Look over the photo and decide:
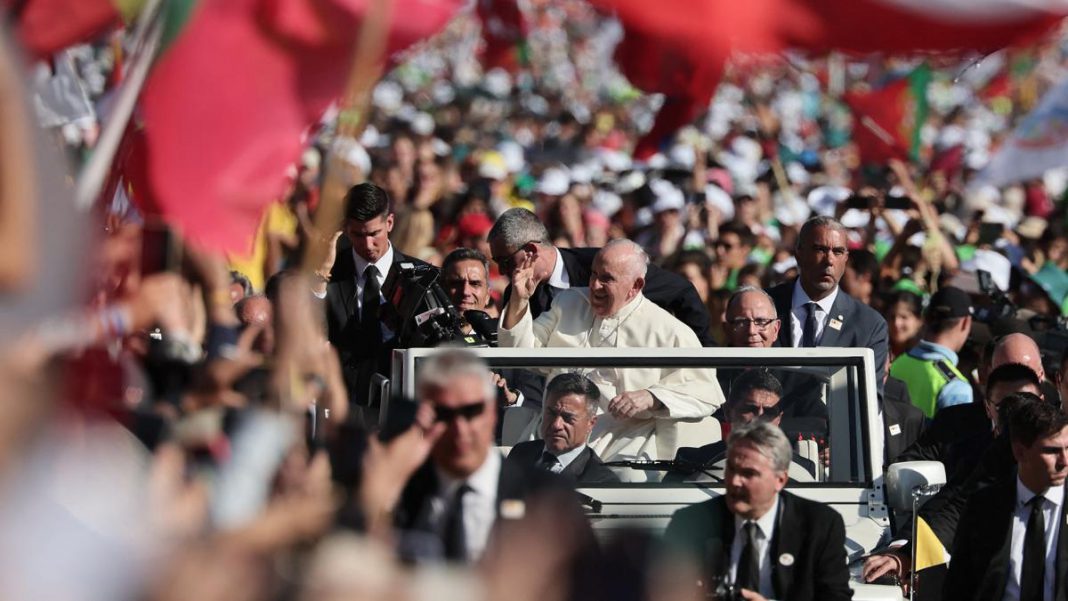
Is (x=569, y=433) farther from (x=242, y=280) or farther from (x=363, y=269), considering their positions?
(x=242, y=280)

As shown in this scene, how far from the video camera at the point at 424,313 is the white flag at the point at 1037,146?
555 cm

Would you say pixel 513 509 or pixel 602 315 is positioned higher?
pixel 602 315

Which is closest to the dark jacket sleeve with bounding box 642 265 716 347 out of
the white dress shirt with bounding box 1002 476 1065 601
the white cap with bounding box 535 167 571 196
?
the white dress shirt with bounding box 1002 476 1065 601

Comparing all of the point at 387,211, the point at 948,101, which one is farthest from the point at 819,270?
the point at 948,101

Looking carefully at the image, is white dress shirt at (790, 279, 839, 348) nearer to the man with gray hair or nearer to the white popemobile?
the white popemobile

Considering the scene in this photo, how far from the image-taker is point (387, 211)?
817 centimetres

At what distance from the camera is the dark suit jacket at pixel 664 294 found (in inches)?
331

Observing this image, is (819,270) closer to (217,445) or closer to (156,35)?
(156,35)

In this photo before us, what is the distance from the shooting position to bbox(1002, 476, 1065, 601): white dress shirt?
20.2 ft

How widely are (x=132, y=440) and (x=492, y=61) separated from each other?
432 cm

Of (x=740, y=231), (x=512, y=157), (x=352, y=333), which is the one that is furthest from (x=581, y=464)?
(x=512, y=157)

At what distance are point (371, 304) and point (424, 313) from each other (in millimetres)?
708

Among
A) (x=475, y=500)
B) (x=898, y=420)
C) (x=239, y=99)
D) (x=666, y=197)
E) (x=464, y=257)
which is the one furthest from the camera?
(x=666, y=197)

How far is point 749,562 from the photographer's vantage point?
18.5ft
